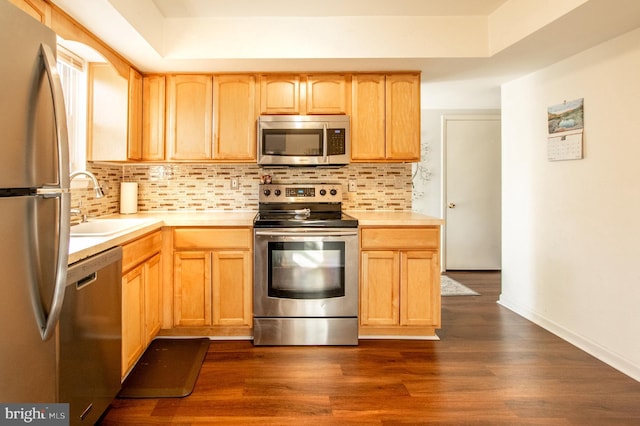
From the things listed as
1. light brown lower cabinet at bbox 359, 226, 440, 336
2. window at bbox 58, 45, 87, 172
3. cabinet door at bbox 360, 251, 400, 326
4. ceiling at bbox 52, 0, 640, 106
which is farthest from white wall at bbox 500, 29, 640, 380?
window at bbox 58, 45, 87, 172

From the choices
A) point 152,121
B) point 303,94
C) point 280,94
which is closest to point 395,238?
point 303,94

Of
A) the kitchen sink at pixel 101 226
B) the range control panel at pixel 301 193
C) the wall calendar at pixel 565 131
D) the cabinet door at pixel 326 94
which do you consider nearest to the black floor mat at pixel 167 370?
the kitchen sink at pixel 101 226

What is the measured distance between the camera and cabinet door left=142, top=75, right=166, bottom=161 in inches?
120

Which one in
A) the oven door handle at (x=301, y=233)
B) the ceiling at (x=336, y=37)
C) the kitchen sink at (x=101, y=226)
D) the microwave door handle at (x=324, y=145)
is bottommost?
the oven door handle at (x=301, y=233)

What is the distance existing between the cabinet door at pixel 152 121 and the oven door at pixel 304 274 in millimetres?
1204

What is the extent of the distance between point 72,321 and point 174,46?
2083 mm

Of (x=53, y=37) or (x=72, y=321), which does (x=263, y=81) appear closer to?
(x=53, y=37)

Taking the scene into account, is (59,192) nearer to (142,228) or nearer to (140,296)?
(142,228)

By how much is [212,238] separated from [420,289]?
5.22 ft

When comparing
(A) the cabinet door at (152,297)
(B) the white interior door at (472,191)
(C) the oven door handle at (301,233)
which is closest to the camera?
(A) the cabinet door at (152,297)

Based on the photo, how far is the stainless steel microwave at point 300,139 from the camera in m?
2.98

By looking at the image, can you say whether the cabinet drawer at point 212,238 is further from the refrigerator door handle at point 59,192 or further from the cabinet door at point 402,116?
the refrigerator door handle at point 59,192

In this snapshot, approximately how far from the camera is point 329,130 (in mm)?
2986

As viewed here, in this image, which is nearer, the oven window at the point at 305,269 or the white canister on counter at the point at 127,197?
the oven window at the point at 305,269
